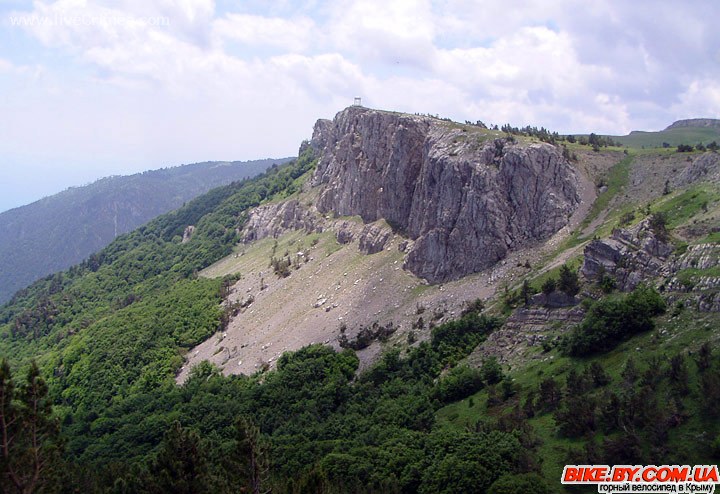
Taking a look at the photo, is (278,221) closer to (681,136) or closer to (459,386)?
(459,386)

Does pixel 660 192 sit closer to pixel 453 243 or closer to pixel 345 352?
pixel 453 243

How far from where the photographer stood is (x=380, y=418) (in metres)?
68.5

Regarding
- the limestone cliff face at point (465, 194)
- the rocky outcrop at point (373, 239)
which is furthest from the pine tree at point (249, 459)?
the rocky outcrop at point (373, 239)

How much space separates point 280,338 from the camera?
349 ft

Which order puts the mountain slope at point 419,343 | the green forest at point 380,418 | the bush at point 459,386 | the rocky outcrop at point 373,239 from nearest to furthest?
the green forest at point 380,418 < the mountain slope at point 419,343 < the bush at point 459,386 < the rocky outcrop at point 373,239

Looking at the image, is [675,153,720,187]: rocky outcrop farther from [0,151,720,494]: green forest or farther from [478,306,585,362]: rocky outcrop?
[478,306,585,362]: rocky outcrop

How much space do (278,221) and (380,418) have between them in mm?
100077

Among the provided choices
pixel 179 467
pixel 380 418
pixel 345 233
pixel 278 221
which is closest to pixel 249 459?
pixel 179 467

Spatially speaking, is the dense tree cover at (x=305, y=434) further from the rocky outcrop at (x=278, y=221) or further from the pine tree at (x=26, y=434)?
the rocky outcrop at (x=278, y=221)

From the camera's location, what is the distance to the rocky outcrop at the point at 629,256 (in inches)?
2687

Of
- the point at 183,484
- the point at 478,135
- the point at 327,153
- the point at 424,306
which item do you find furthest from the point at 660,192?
the point at 327,153

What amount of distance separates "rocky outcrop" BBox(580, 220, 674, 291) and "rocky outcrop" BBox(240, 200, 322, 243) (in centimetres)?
7800

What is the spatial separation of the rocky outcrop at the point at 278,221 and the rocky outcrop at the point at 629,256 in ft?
256

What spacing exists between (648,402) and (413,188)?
247 feet
